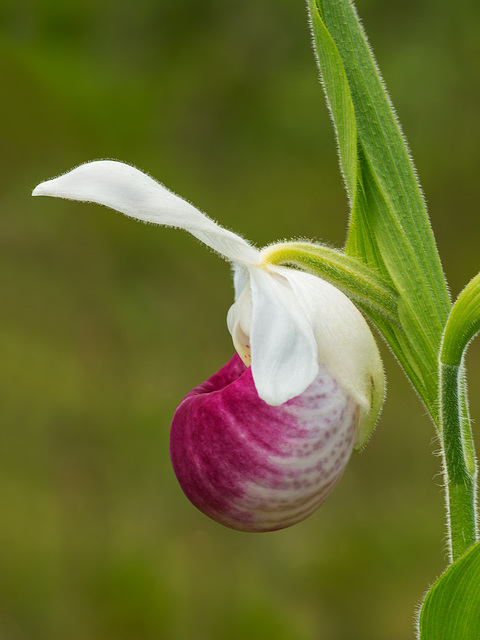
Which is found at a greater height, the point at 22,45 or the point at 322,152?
the point at 22,45

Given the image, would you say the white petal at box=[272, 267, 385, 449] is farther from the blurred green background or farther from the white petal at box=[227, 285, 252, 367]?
the blurred green background

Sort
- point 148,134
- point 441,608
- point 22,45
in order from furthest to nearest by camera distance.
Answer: point 148,134 → point 22,45 → point 441,608

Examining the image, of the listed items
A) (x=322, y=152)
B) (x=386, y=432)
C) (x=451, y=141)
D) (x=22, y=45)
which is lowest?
(x=386, y=432)

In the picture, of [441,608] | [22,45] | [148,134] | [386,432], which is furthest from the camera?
[148,134]

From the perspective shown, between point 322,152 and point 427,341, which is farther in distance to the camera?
point 322,152

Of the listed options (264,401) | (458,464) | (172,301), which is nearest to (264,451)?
(264,401)

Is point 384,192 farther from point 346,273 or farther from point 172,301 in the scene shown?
point 172,301

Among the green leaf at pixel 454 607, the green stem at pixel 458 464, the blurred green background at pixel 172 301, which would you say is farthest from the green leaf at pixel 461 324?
the blurred green background at pixel 172 301

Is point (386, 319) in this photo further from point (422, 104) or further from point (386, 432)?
point (422, 104)

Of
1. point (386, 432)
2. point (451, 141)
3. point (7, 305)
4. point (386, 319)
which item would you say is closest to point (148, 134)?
point (7, 305)
